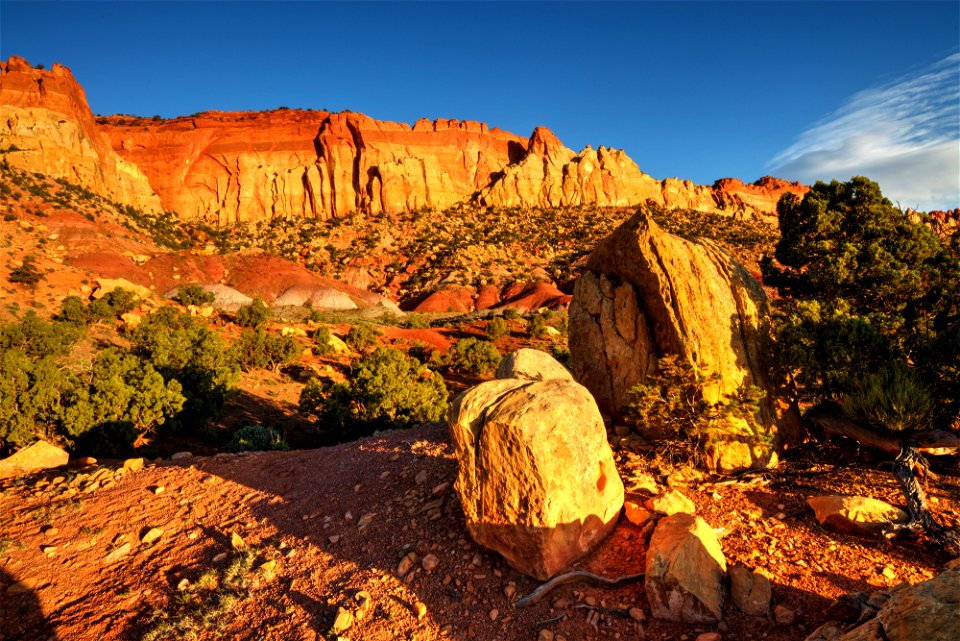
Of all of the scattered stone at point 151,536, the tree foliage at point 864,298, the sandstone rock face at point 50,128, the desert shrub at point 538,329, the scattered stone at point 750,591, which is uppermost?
the sandstone rock face at point 50,128

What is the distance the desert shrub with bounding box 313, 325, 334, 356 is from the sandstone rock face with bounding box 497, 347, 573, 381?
59.5ft

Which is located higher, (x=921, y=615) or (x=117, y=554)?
(x=921, y=615)

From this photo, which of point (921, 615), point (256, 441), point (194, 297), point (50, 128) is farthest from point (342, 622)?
point (50, 128)

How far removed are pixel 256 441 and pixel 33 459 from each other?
440 centimetres

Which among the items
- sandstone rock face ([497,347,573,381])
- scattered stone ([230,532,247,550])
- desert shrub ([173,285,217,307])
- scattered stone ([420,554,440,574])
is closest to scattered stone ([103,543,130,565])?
scattered stone ([230,532,247,550])

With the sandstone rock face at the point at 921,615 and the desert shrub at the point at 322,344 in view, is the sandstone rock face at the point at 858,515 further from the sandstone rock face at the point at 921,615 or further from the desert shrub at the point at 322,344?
the desert shrub at the point at 322,344

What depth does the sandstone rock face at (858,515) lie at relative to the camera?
16.3 ft

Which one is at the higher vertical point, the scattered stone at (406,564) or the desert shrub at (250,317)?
the desert shrub at (250,317)

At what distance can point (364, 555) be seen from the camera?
577 cm

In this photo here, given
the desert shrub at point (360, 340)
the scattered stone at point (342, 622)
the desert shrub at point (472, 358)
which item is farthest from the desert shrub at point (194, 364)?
the scattered stone at point (342, 622)

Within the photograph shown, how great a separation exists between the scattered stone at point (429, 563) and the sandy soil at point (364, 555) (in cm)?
5

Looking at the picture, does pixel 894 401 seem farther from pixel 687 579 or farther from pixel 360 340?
pixel 360 340

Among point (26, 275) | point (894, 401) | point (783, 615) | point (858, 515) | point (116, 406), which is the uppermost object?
point (26, 275)

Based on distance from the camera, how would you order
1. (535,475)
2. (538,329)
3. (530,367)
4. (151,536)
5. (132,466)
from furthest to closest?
(538,329) < (132,466) < (530,367) < (151,536) < (535,475)
